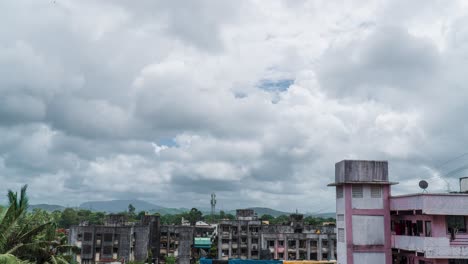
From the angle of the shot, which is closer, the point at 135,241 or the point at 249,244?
the point at 135,241

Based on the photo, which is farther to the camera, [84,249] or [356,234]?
[84,249]

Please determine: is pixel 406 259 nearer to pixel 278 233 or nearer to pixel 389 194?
pixel 389 194

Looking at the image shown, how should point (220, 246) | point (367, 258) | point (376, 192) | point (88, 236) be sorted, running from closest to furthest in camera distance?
point (367, 258) < point (376, 192) < point (88, 236) < point (220, 246)

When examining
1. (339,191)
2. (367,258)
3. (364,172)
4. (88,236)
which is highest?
(364,172)

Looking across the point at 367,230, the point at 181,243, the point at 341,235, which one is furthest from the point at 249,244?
the point at 367,230

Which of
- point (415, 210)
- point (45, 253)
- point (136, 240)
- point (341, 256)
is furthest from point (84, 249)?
point (415, 210)

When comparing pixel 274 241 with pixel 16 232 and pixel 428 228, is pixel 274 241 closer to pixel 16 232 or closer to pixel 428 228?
pixel 428 228

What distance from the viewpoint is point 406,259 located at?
3909 cm

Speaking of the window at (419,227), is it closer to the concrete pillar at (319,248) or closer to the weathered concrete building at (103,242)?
the concrete pillar at (319,248)

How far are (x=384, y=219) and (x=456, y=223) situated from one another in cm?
591

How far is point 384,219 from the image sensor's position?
39625mm

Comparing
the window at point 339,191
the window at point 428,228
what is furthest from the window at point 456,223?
the window at point 339,191

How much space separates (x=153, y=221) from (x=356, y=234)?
242 ft

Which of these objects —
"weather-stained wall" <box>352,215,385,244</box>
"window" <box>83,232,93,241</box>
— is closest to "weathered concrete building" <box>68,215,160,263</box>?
"window" <box>83,232,93,241</box>
